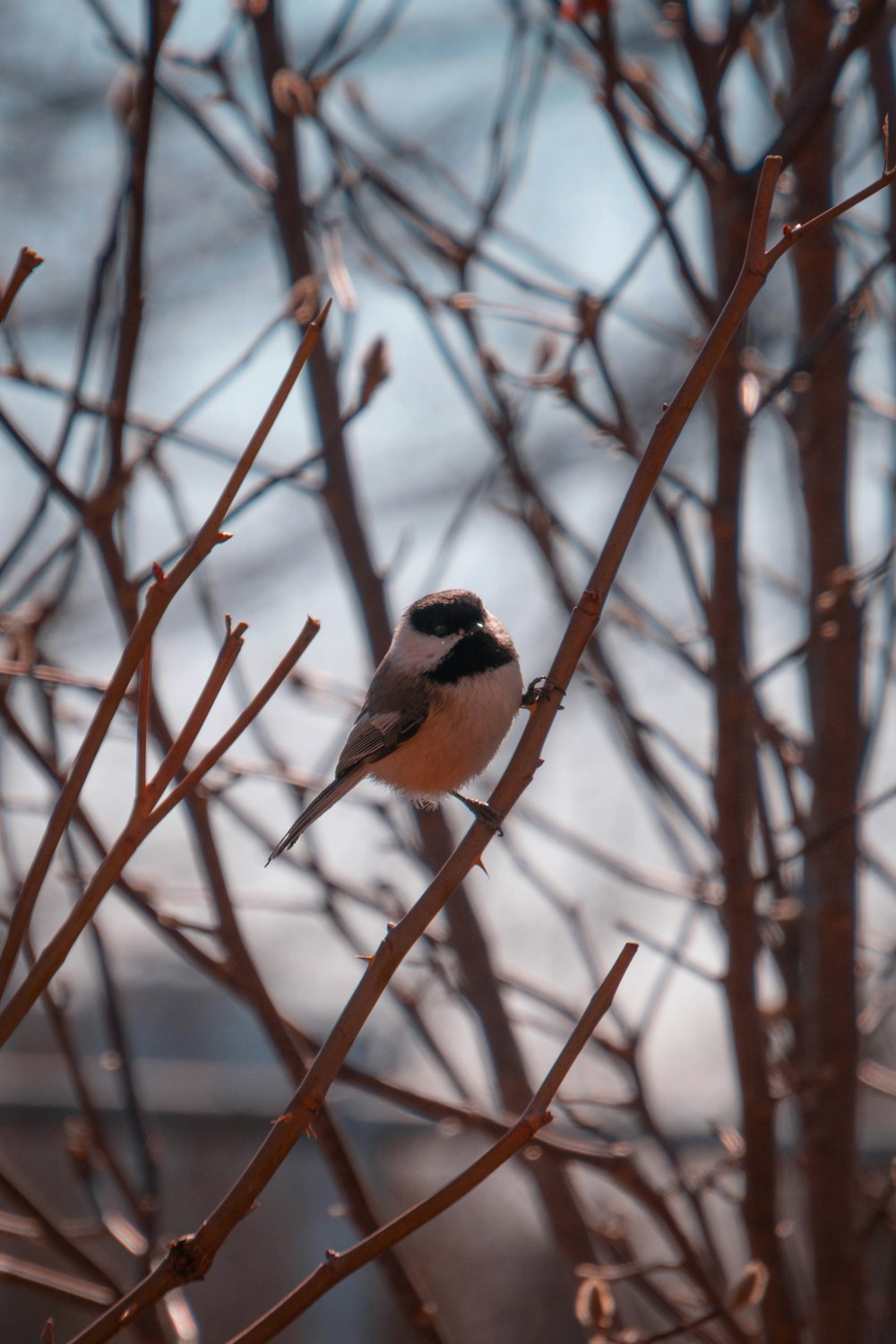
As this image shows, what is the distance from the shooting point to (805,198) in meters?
2.06

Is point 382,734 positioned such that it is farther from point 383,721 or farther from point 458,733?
point 458,733

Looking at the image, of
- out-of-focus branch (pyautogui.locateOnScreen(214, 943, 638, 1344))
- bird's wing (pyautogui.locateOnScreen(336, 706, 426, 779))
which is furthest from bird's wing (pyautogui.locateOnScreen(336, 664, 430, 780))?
out-of-focus branch (pyautogui.locateOnScreen(214, 943, 638, 1344))

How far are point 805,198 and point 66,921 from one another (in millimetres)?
1760

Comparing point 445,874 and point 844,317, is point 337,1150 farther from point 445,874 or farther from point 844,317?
point 844,317

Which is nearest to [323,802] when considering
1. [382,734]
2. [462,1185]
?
[382,734]

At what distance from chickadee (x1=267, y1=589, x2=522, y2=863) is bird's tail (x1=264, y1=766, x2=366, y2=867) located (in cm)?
1

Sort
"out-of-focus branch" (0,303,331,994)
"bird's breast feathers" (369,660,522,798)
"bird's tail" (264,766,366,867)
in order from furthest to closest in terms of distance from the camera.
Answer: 1. "bird's breast feathers" (369,660,522,798)
2. "bird's tail" (264,766,366,867)
3. "out-of-focus branch" (0,303,331,994)

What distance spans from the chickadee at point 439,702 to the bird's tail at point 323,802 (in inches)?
0.4

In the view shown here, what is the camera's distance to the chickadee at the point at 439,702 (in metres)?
1.97

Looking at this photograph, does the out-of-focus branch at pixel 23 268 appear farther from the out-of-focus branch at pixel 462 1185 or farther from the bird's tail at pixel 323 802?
the bird's tail at pixel 323 802

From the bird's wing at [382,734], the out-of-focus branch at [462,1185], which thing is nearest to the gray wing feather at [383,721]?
the bird's wing at [382,734]

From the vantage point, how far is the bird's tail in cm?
173

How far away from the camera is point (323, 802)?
6.09ft

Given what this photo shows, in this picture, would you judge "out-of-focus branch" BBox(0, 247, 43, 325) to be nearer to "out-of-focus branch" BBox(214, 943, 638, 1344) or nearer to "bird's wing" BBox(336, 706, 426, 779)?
"out-of-focus branch" BBox(214, 943, 638, 1344)
